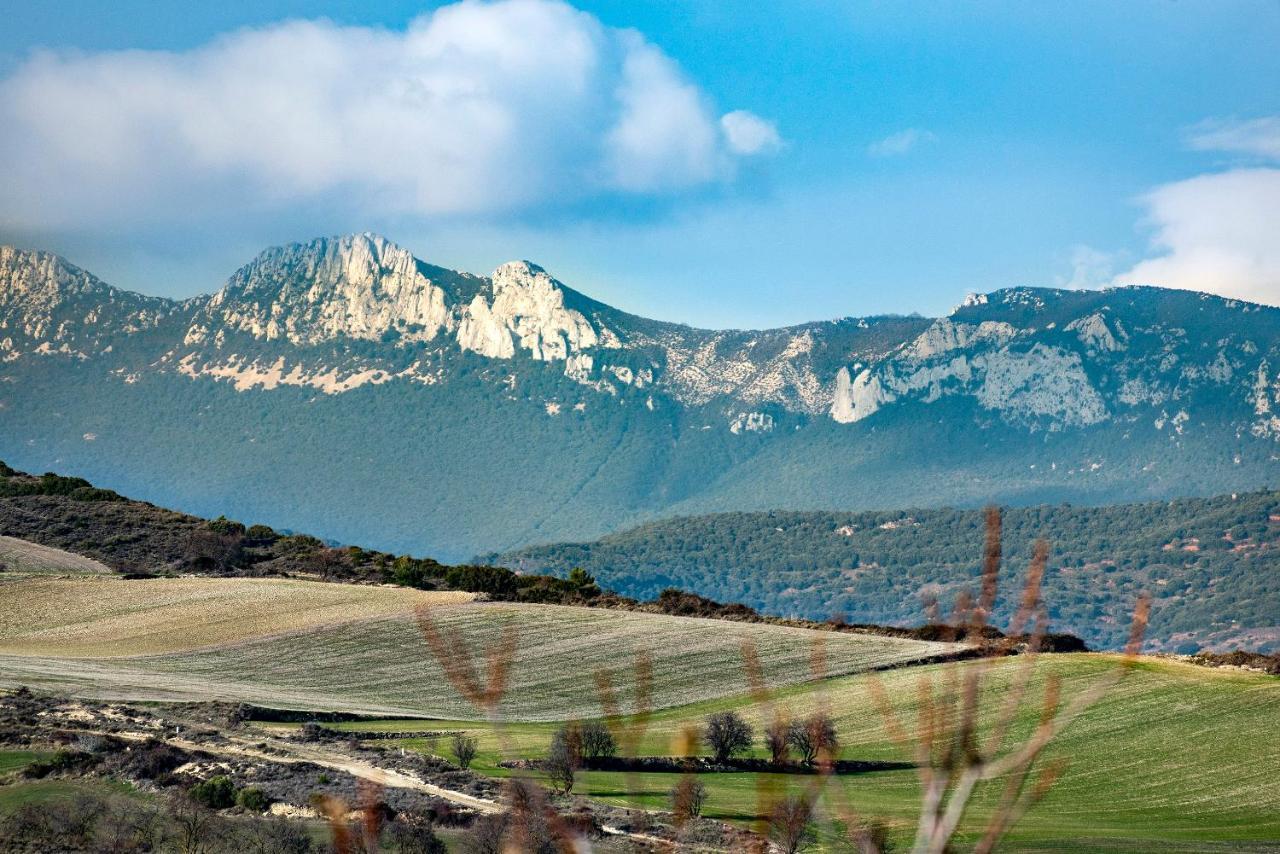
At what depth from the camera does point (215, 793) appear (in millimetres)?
40812

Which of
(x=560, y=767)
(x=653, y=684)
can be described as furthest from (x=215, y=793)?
(x=653, y=684)

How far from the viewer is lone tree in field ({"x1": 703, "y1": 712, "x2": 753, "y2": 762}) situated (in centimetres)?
5340

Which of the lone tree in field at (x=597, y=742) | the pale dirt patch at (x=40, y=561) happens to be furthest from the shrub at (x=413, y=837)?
the pale dirt patch at (x=40, y=561)

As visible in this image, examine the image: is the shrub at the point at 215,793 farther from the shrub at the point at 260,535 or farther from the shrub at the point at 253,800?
the shrub at the point at 260,535

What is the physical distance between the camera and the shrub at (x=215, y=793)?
39.9 meters

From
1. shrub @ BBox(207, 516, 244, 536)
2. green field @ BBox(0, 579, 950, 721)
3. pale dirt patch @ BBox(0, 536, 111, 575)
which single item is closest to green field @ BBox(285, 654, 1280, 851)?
green field @ BBox(0, 579, 950, 721)

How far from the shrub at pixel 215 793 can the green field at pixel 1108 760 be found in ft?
33.1

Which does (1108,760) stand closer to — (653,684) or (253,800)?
(653,684)

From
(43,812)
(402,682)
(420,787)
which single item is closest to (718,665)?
(402,682)

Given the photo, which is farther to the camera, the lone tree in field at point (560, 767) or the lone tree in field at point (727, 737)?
the lone tree in field at point (727, 737)

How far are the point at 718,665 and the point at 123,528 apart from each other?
6739 centimetres

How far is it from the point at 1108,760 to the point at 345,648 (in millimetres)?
42601

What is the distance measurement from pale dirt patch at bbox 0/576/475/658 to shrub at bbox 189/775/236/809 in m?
35.3

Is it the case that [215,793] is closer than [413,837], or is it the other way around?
[413,837]
